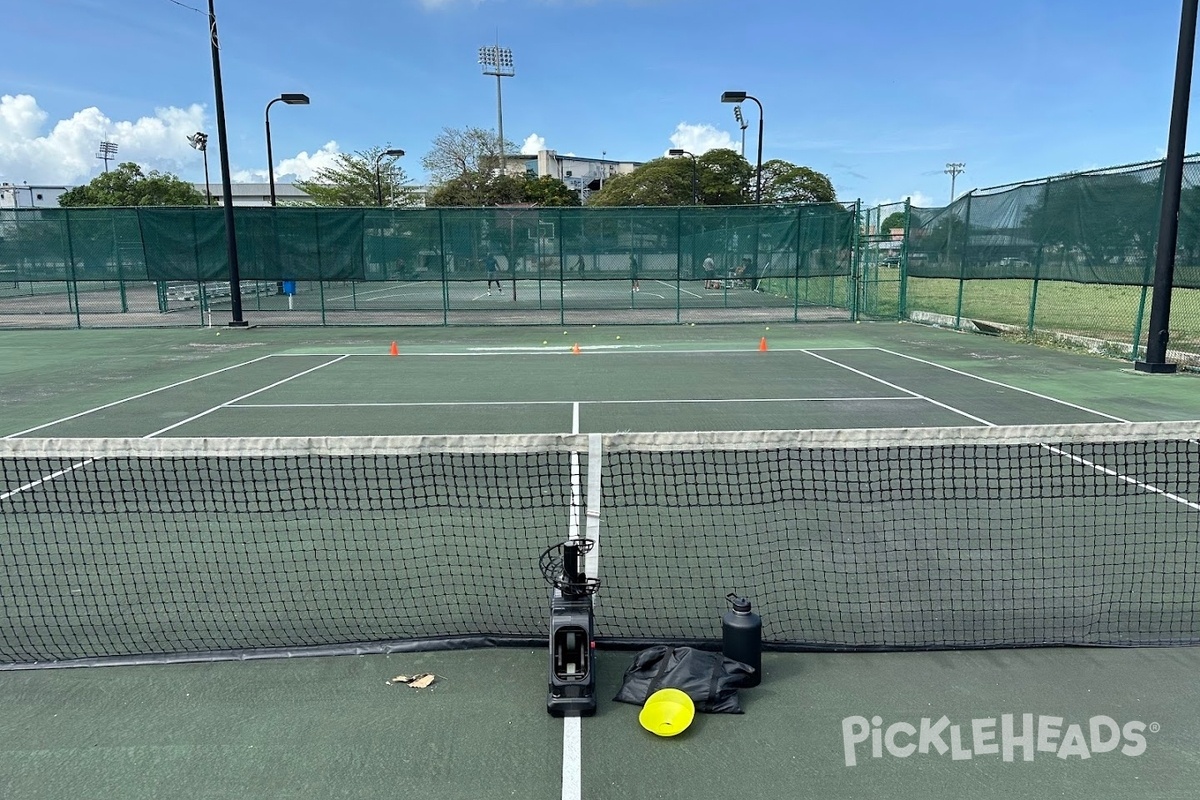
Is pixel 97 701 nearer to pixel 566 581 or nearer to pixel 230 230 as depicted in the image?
pixel 566 581

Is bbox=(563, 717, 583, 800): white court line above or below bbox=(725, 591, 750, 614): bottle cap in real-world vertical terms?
below

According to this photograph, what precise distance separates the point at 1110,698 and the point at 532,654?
266cm

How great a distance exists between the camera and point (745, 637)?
3.64 metres

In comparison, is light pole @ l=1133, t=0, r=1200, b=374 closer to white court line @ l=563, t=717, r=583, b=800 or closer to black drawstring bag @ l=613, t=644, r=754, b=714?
black drawstring bag @ l=613, t=644, r=754, b=714

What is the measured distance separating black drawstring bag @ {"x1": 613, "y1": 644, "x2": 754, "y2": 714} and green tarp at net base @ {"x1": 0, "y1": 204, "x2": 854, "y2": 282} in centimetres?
1772

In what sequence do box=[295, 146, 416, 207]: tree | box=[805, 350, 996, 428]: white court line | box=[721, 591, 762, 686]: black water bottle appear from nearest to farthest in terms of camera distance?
box=[721, 591, 762, 686]: black water bottle
box=[805, 350, 996, 428]: white court line
box=[295, 146, 416, 207]: tree

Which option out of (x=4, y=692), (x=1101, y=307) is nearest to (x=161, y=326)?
(x=4, y=692)

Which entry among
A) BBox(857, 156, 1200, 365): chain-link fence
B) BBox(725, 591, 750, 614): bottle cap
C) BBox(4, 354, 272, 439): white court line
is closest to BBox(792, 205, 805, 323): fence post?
BBox(857, 156, 1200, 365): chain-link fence

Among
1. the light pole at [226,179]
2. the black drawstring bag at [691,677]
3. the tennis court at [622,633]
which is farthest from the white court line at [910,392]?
the light pole at [226,179]

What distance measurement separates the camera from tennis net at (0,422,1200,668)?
414 cm

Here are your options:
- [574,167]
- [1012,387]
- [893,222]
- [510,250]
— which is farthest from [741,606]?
[574,167]

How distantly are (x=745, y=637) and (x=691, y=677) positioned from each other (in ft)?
1.01

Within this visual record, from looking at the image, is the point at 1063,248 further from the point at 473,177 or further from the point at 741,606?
the point at 473,177

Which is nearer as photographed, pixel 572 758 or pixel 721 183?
pixel 572 758
